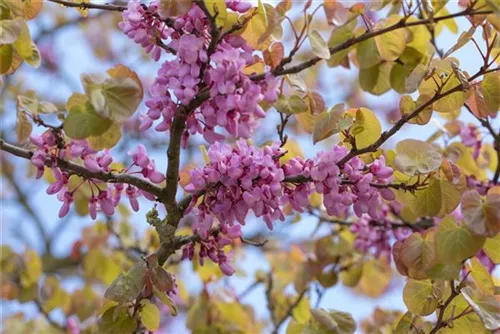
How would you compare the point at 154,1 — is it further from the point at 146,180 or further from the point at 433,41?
the point at 433,41

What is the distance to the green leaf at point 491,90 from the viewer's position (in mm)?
1376

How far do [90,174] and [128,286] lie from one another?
22cm

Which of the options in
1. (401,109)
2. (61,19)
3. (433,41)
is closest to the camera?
(401,109)

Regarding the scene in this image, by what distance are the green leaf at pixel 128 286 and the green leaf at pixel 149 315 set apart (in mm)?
128

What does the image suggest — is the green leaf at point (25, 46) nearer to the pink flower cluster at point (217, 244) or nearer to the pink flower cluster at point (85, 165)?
the pink flower cluster at point (85, 165)

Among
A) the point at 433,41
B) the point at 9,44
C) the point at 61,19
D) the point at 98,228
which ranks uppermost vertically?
the point at 61,19

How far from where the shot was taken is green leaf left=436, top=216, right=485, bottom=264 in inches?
49.1

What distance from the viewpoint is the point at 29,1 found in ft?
4.51

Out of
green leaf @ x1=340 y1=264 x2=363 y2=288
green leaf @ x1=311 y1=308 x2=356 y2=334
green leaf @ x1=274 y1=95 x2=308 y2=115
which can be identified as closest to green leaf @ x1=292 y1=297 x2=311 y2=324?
green leaf @ x1=340 y1=264 x2=363 y2=288

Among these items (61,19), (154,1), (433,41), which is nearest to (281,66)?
(154,1)

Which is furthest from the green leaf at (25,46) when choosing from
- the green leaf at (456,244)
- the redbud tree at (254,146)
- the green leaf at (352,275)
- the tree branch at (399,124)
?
the green leaf at (352,275)

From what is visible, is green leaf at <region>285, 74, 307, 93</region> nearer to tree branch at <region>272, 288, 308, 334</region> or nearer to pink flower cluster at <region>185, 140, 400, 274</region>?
pink flower cluster at <region>185, 140, 400, 274</region>

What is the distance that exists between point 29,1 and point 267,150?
21.5 inches

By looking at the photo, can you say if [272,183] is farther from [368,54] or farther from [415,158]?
[368,54]
